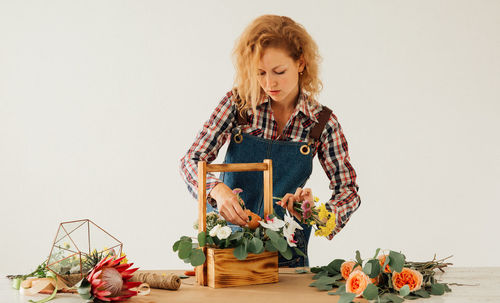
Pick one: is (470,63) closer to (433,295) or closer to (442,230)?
(442,230)

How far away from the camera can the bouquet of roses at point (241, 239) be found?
1643 millimetres

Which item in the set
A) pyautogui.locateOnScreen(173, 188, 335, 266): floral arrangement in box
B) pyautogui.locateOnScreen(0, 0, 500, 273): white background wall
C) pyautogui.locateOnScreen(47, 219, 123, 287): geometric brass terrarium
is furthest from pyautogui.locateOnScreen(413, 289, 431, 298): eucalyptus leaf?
pyautogui.locateOnScreen(0, 0, 500, 273): white background wall

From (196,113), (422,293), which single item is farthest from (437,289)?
(196,113)

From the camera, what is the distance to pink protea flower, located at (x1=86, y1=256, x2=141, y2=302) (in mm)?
1453

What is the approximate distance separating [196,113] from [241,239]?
2858 millimetres

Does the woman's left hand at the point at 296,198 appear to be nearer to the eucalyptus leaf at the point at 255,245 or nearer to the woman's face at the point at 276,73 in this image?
the eucalyptus leaf at the point at 255,245

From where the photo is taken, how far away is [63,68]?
14.6 feet

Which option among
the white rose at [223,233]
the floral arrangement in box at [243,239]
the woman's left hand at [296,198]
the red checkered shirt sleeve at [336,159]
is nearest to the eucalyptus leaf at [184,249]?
the floral arrangement in box at [243,239]

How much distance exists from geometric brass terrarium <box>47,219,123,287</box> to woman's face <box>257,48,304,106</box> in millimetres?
901

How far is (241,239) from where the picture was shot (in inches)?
66.1

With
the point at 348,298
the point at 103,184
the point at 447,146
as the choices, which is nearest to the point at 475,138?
the point at 447,146

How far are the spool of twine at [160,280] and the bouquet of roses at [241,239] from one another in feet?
0.23

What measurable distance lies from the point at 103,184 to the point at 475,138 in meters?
3.13

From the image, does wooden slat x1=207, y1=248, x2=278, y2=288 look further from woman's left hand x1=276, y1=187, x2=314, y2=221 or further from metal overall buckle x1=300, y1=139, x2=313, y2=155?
metal overall buckle x1=300, y1=139, x2=313, y2=155
